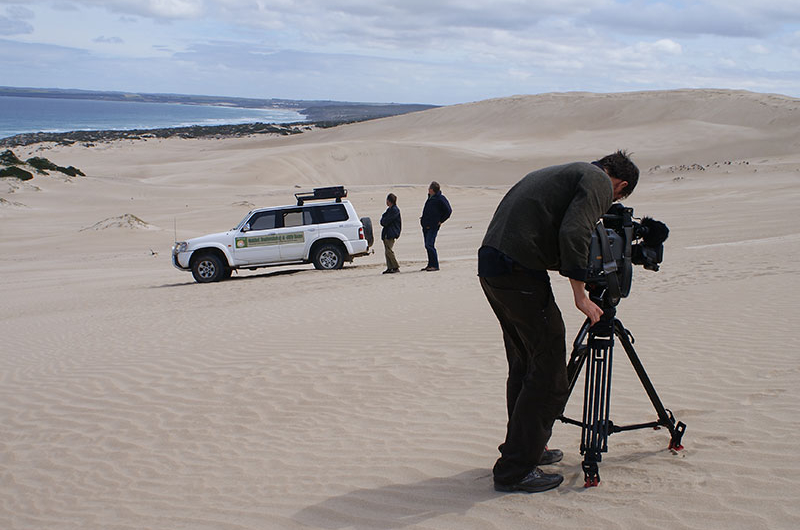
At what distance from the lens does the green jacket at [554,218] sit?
12.0 ft

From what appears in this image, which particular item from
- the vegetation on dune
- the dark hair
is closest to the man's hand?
the dark hair

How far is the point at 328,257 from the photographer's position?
1647 cm

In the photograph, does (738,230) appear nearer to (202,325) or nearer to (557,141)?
(202,325)

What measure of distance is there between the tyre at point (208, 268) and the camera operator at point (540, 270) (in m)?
12.8

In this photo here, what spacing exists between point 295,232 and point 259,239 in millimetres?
780

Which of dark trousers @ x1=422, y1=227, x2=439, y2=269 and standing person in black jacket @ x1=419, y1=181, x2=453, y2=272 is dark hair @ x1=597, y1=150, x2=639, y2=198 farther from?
dark trousers @ x1=422, y1=227, x2=439, y2=269

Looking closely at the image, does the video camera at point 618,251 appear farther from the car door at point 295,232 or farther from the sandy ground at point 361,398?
the car door at point 295,232

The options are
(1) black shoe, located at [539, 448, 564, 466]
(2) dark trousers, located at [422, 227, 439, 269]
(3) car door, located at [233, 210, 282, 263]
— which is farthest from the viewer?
(3) car door, located at [233, 210, 282, 263]

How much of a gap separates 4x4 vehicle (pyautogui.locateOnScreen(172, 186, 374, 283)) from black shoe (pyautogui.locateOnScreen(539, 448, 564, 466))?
1204cm

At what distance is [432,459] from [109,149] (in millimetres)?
71764

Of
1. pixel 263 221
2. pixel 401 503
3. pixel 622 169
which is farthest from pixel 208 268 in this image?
pixel 622 169

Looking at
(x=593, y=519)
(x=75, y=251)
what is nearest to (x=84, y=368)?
(x=593, y=519)

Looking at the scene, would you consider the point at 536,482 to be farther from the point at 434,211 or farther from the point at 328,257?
the point at 328,257

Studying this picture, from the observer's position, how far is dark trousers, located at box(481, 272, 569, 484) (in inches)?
154
